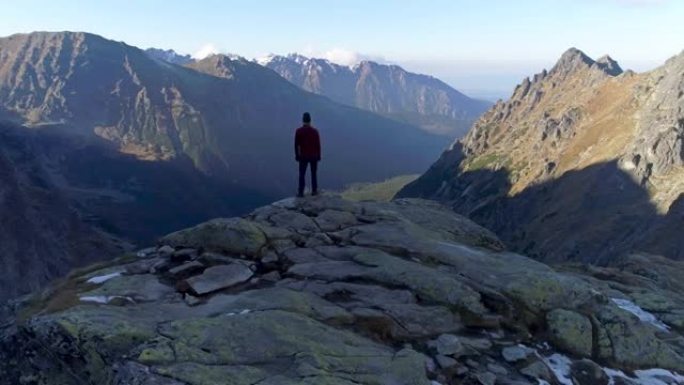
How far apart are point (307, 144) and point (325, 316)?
47.1 ft

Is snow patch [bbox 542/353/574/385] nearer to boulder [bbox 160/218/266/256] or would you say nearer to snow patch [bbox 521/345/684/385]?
snow patch [bbox 521/345/684/385]

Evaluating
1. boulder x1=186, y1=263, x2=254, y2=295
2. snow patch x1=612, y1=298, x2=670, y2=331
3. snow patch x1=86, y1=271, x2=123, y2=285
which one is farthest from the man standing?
snow patch x1=612, y1=298, x2=670, y2=331

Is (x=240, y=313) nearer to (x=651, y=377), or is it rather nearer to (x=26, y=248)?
(x=651, y=377)

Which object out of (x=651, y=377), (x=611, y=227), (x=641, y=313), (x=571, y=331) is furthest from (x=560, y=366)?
(x=611, y=227)

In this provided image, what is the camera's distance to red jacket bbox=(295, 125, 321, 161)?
31812 millimetres

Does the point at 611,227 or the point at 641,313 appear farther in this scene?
the point at 611,227

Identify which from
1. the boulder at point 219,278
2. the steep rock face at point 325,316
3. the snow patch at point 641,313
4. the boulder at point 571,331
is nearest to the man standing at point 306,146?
the steep rock face at point 325,316

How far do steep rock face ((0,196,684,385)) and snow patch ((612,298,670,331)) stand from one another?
5.0 inches

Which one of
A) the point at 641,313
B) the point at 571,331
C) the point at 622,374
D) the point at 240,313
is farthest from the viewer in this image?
the point at 641,313

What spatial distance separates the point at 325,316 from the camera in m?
19.5

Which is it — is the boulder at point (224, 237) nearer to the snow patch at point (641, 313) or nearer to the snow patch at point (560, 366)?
the snow patch at point (560, 366)

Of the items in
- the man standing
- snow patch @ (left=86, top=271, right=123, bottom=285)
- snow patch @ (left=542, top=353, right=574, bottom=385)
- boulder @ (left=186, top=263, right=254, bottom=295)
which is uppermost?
the man standing

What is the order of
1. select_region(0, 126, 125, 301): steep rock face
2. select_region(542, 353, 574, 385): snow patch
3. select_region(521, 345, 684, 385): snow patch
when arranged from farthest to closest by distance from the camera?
1. select_region(0, 126, 125, 301): steep rock face
2. select_region(521, 345, 684, 385): snow patch
3. select_region(542, 353, 574, 385): snow patch

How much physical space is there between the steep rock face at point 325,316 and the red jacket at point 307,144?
10.3 feet
